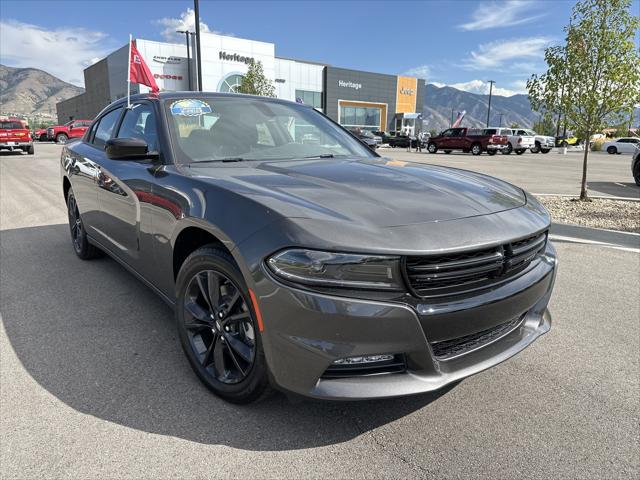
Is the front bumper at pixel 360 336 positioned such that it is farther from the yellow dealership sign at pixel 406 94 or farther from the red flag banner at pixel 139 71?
the yellow dealership sign at pixel 406 94

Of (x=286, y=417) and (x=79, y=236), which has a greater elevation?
(x=79, y=236)

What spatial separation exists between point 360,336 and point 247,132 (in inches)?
78.2

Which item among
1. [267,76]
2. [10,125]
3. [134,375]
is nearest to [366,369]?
[134,375]

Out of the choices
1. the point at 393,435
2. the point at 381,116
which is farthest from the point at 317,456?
the point at 381,116

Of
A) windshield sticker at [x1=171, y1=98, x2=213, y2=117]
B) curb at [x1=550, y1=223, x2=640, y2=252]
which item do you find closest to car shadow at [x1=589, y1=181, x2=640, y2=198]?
curb at [x1=550, y1=223, x2=640, y2=252]

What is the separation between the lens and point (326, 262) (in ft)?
5.90

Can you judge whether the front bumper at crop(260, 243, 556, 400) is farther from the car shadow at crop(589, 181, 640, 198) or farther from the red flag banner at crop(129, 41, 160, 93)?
the car shadow at crop(589, 181, 640, 198)

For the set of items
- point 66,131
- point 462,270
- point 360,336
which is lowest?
point 360,336

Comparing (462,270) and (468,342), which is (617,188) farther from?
(462,270)

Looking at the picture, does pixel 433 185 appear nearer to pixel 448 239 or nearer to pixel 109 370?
pixel 448 239

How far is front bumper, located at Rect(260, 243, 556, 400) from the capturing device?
178 cm

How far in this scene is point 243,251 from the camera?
6.50ft

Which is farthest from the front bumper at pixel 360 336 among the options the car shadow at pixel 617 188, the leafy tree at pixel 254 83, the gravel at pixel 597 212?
the leafy tree at pixel 254 83

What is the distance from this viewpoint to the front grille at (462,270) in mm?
1854
